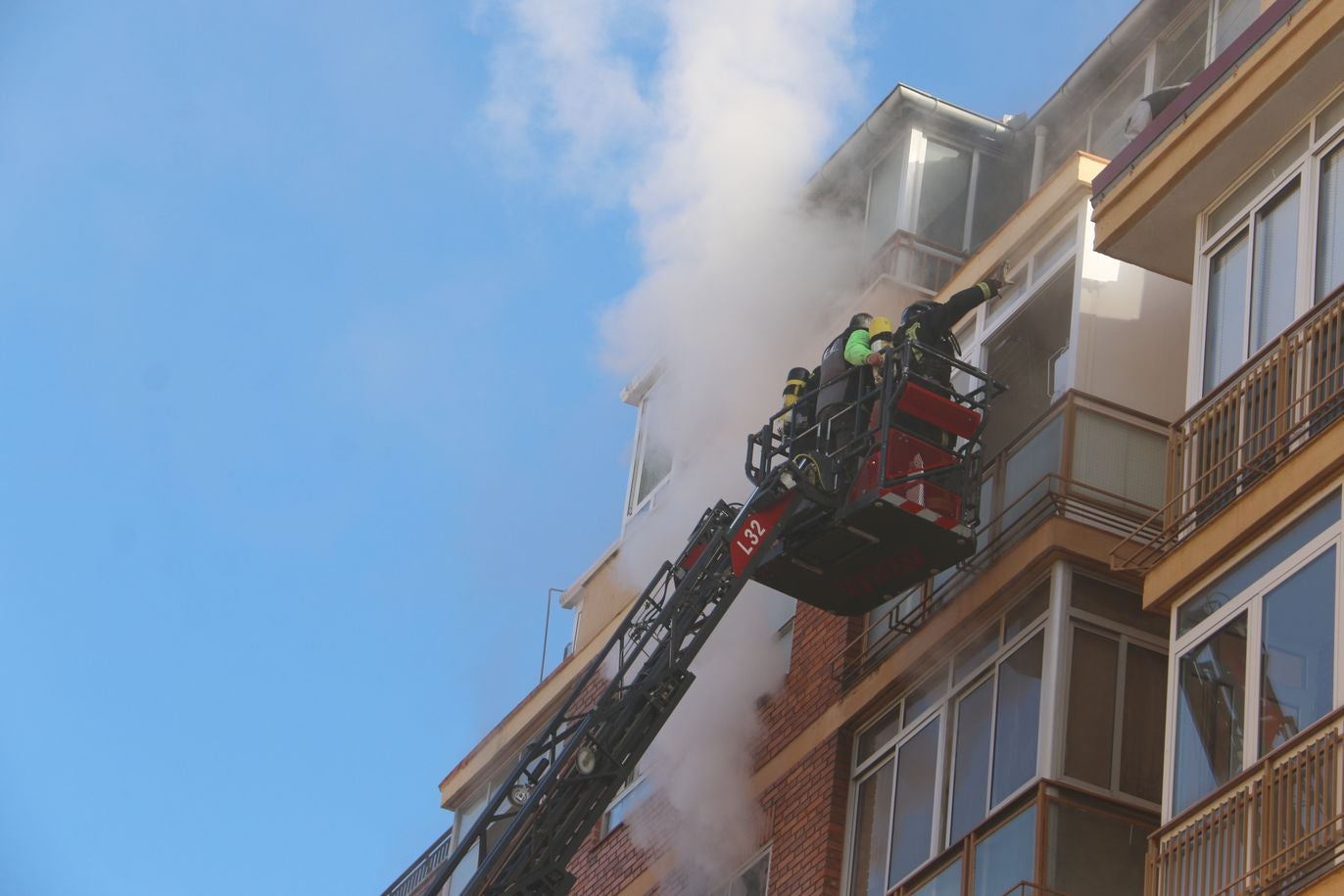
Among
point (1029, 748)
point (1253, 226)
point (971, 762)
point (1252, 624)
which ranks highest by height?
point (1253, 226)

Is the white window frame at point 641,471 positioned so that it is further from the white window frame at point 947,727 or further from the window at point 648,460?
the white window frame at point 947,727

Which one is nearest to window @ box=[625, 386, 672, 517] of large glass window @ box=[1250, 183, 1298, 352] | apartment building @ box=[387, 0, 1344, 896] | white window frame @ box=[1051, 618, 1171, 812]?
apartment building @ box=[387, 0, 1344, 896]

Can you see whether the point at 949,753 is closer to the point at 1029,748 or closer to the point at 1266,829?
the point at 1029,748

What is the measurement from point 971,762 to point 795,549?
2508mm

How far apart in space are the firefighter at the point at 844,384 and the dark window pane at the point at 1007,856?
12.2 feet

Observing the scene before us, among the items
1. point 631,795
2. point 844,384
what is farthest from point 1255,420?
point 631,795

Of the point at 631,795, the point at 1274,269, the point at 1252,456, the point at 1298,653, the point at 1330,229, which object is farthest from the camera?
the point at 631,795

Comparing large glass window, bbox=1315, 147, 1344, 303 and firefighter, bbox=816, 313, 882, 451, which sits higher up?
firefighter, bbox=816, 313, 882, 451

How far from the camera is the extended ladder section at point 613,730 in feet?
61.0

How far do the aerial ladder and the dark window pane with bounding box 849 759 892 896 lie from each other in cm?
143

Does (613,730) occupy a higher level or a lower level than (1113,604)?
lower

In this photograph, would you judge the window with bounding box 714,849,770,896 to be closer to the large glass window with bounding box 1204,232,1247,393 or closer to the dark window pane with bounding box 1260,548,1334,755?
the large glass window with bounding box 1204,232,1247,393

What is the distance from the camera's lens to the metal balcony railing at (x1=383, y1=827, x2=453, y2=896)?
2706 centimetres

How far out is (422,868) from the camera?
27.9m
